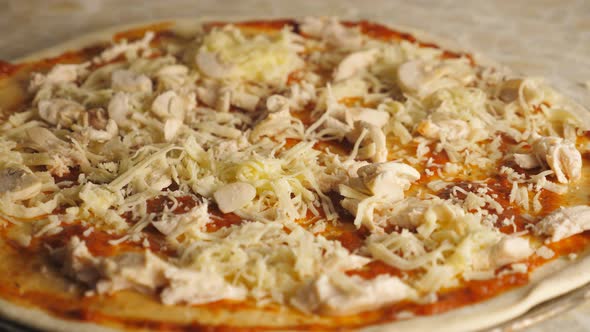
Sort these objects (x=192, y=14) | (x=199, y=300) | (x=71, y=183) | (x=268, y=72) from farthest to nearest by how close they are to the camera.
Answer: (x=192, y=14), (x=268, y=72), (x=71, y=183), (x=199, y=300)

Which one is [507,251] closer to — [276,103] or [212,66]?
[276,103]

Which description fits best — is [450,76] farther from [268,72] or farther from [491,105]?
[268,72]

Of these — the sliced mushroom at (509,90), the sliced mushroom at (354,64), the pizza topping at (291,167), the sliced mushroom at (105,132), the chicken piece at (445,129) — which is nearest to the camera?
the pizza topping at (291,167)

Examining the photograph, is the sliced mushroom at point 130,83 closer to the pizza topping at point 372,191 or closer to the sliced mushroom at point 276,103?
the sliced mushroom at point 276,103

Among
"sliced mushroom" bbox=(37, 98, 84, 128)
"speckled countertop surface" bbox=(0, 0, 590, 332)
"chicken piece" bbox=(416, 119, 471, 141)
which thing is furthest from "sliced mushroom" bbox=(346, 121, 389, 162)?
"speckled countertop surface" bbox=(0, 0, 590, 332)

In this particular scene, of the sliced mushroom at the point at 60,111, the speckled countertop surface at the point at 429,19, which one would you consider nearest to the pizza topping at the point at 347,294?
the sliced mushroom at the point at 60,111

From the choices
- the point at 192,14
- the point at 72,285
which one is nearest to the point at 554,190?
the point at 72,285

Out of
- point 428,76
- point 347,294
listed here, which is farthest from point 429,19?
point 347,294
